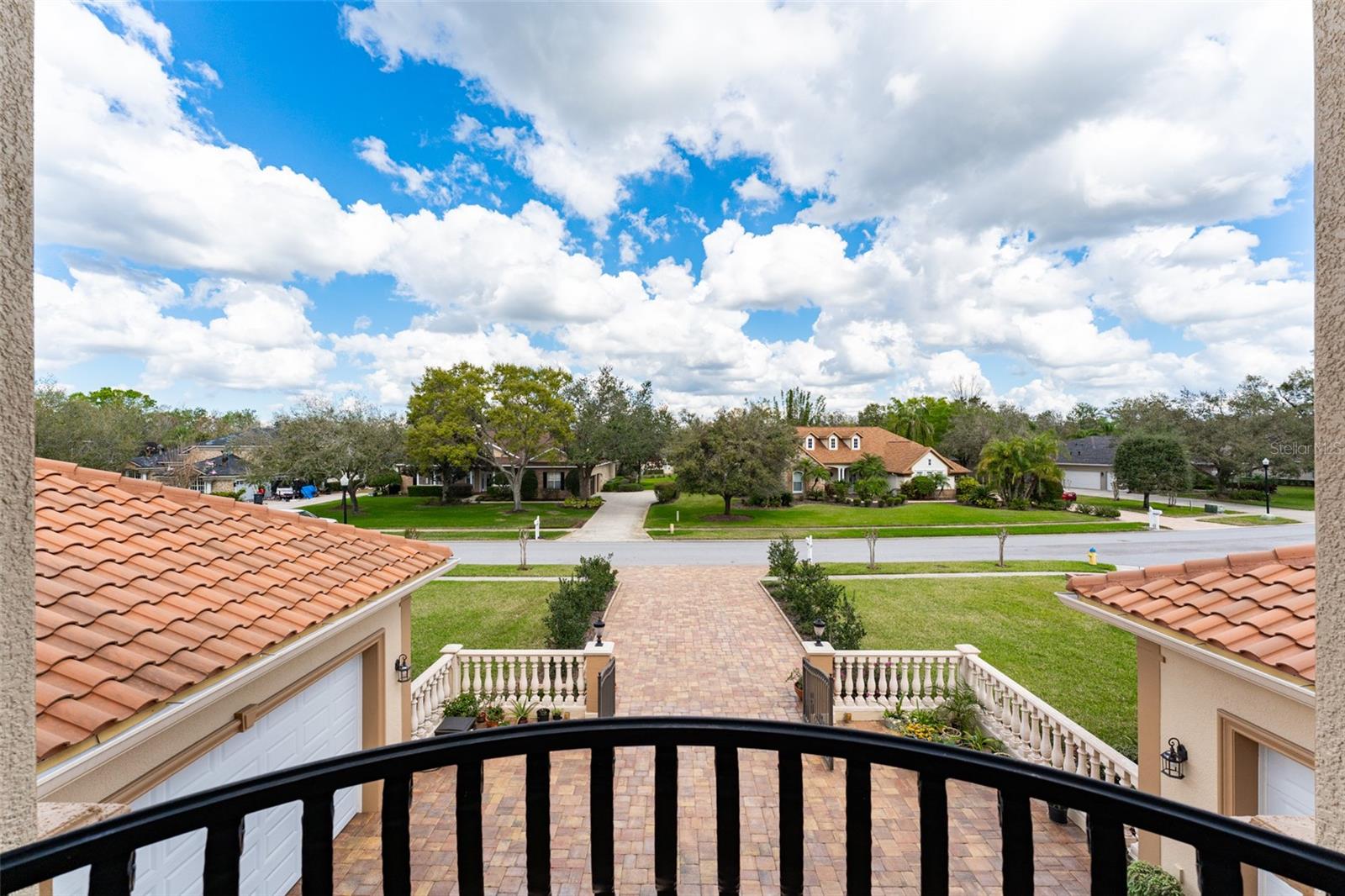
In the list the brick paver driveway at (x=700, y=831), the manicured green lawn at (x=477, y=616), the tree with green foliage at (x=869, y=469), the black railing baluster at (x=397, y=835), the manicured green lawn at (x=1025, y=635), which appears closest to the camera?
the black railing baluster at (x=397, y=835)

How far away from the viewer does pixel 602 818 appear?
4.79ft

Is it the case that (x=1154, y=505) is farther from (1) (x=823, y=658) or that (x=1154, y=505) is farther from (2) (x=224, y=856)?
(2) (x=224, y=856)

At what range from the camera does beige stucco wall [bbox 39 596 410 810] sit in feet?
8.77

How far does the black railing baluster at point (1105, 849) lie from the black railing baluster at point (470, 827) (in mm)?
1420

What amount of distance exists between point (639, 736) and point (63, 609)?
3598 mm

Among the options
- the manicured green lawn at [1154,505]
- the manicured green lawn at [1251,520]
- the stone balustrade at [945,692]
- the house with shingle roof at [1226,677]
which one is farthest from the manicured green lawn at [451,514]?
the manicured green lawn at [1251,520]

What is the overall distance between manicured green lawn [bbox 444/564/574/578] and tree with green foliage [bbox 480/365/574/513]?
44.1 ft

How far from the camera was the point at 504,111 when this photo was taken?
8.49m

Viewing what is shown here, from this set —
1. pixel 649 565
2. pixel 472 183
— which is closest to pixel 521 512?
pixel 649 565

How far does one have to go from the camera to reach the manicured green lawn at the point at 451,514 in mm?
26609

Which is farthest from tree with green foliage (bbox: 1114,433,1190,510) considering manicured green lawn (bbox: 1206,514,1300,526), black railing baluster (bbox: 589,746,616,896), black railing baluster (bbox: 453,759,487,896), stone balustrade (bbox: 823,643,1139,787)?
black railing baluster (bbox: 453,759,487,896)

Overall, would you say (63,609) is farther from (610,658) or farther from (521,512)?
(521,512)

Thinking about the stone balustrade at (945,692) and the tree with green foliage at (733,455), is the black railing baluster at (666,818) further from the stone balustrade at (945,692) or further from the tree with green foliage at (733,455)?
the tree with green foliage at (733,455)

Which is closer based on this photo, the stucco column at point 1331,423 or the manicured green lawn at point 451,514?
the stucco column at point 1331,423
